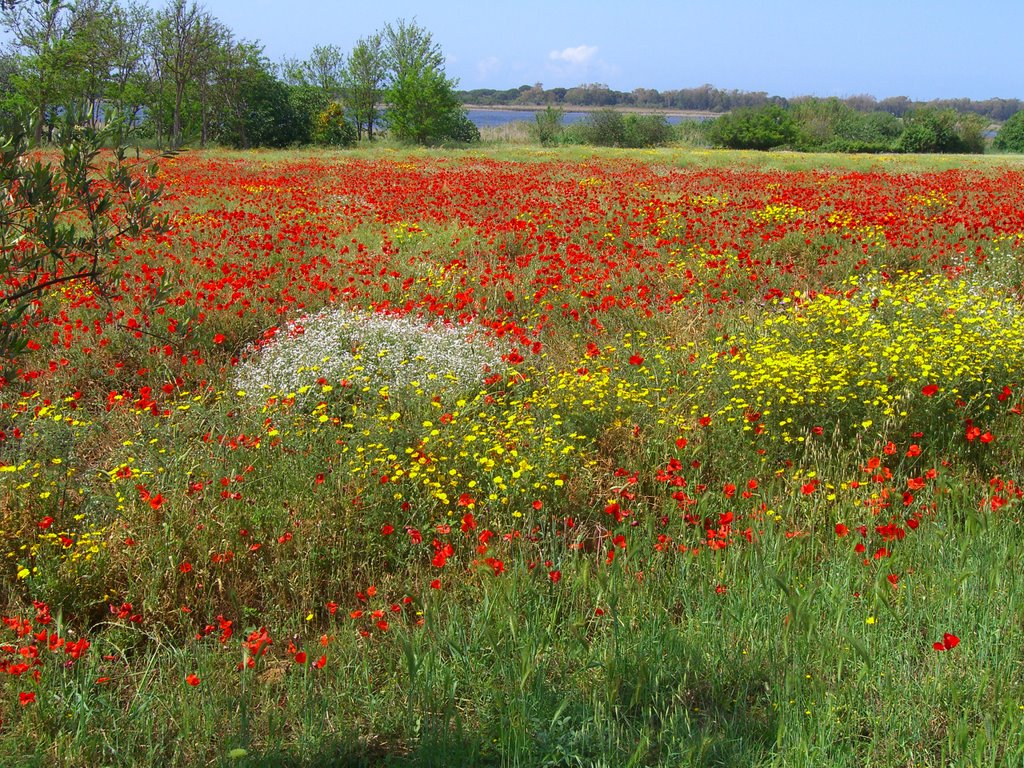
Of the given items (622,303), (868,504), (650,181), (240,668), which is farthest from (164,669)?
(650,181)

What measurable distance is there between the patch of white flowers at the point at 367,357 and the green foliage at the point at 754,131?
43153mm

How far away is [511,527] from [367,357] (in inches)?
90.8

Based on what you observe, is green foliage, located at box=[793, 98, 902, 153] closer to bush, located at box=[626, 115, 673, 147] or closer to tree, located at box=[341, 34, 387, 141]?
bush, located at box=[626, 115, 673, 147]

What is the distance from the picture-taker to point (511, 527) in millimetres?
3885

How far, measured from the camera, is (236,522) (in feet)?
12.5

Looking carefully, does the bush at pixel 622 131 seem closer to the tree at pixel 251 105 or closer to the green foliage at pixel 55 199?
the tree at pixel 251 105

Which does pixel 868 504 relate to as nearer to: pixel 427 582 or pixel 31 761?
pixel 427 582

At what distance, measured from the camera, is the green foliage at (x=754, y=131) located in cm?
4588

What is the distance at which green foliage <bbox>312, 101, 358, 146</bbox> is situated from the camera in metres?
40.4

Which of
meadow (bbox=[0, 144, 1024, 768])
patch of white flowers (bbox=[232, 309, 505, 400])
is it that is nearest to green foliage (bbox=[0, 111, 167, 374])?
meadow (bbox=[0, 144, 1024, 768])

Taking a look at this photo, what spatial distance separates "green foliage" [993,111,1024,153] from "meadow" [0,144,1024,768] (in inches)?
2160

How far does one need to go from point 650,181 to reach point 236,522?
13.9m

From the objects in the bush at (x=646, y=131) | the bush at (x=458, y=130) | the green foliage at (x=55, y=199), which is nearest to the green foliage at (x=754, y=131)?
the bush at (x=646, y=131)

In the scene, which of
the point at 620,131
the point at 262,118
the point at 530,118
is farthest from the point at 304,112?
the point at 530,118
